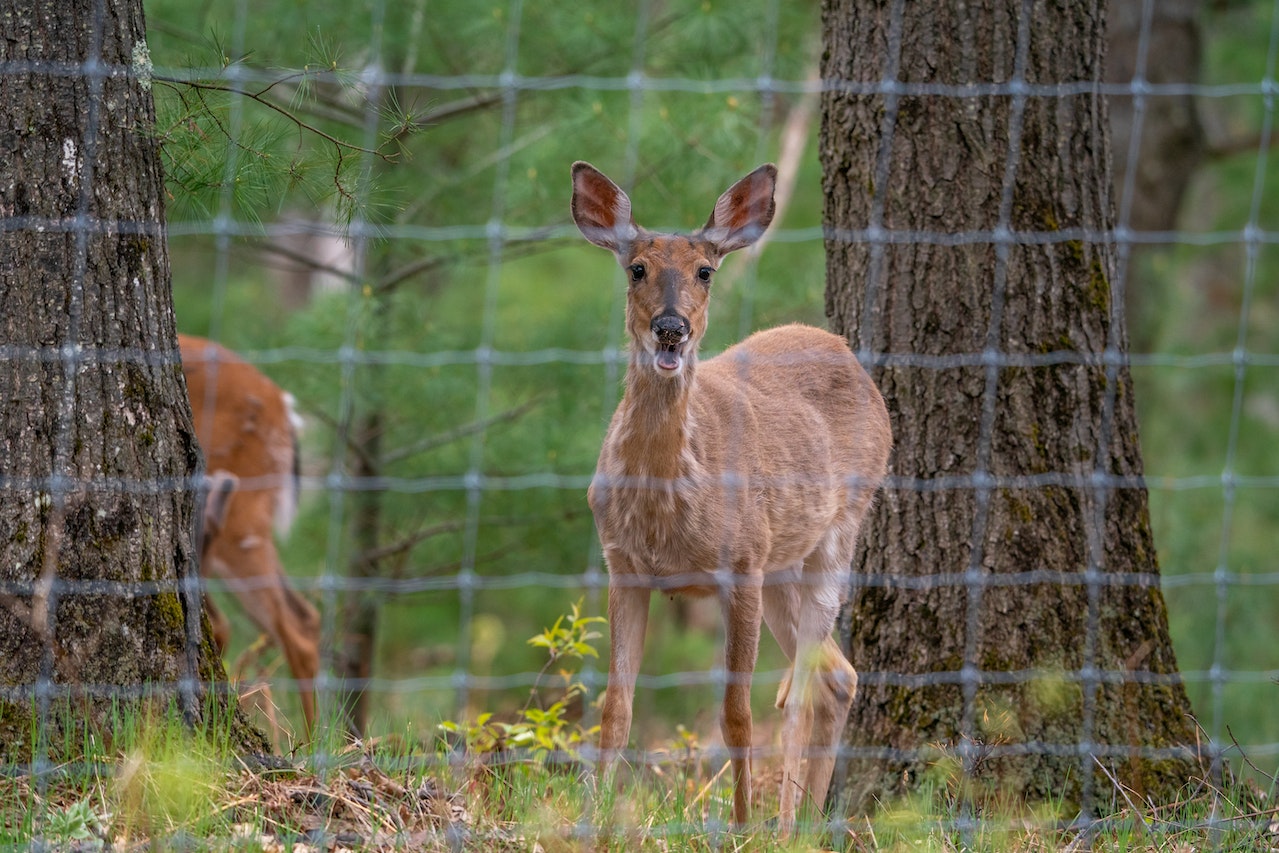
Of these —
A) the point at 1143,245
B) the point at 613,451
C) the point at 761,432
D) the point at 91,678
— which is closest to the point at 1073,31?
the point at 761,432

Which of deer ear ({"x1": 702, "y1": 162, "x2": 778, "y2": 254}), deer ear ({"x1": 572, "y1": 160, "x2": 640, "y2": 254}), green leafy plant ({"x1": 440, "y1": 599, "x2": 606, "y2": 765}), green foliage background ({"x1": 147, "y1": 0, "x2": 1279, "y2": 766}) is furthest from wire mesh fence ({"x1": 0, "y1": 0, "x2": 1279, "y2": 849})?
deer ear ({"x1": 572, "y1": 160, "x2": 640, "y2": 254})

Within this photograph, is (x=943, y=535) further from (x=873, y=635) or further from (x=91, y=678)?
(x=91, y=678)

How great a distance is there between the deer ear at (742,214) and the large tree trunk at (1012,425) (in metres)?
0.39

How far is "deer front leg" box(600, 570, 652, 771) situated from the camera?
14.9 ft

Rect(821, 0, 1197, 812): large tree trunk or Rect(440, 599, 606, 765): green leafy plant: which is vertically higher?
Rect(821, 0, 1197, 812): large tree trunk

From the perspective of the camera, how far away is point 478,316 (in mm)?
12766

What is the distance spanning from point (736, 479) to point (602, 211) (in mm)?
995

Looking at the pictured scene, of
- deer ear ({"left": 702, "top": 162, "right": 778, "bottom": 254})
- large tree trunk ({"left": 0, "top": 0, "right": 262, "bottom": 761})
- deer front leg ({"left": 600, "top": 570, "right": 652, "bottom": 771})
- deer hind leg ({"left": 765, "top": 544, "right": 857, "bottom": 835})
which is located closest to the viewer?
large tree trunk ({"left": 0, "top": 0, "right": 262, "bottom": 761})

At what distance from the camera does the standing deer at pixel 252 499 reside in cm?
745

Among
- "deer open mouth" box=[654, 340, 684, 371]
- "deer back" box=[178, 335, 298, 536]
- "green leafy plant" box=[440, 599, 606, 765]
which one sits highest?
"deer open mouth" box=[654, 340, 684, 371]

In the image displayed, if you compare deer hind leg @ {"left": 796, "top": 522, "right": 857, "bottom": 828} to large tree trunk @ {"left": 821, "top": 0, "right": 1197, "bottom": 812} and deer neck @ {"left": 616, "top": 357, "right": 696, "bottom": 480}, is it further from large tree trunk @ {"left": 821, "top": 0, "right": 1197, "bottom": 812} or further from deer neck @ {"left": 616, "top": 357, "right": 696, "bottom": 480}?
deer neck @ {"left": 616, "top": 357, "right": 696, "bottom": 480}

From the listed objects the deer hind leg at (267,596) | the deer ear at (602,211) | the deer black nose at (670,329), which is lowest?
the deer hind leg at (267,596)

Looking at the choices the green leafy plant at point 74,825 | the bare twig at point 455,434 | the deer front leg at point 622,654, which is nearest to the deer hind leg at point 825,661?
the deer front leg at point 622,654

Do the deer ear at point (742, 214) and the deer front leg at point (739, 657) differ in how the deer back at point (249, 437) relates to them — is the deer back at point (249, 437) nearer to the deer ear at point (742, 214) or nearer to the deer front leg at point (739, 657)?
the deer ear at point (742, 214)
